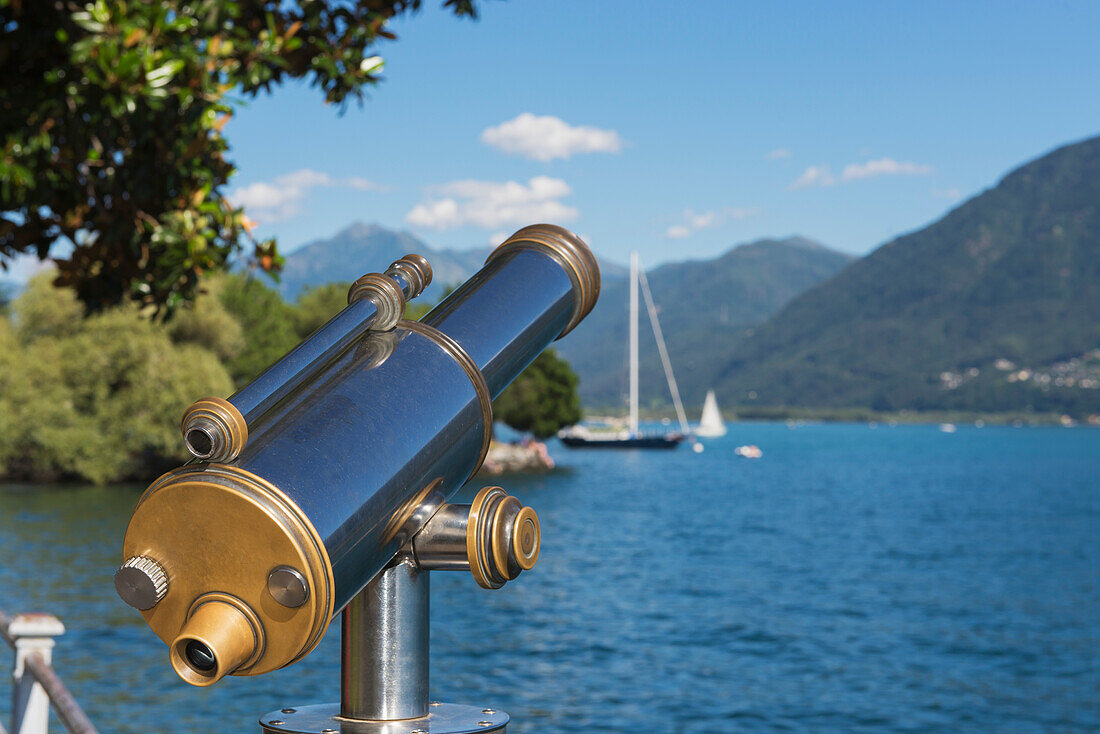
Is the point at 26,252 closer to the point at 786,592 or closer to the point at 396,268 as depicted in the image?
the point at 396,268

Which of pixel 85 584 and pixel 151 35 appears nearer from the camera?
pixel 151 35

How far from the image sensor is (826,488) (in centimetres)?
9188

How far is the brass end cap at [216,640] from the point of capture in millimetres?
1099

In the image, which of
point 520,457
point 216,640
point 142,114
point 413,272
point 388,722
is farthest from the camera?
point 520,457

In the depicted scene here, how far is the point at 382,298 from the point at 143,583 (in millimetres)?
464

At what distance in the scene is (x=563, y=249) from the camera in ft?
5.51

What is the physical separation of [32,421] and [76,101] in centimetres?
4960

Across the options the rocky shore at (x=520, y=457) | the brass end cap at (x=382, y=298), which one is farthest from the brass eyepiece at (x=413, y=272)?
the rocky shore at (x=520, y=457)

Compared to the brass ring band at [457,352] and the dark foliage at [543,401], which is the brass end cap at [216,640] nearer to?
the brass ring band at [457,352]

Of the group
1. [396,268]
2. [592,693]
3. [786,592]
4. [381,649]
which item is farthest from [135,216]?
[786,592]

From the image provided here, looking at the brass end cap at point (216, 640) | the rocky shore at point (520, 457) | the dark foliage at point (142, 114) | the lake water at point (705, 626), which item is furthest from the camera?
the rocky shore at point (520, 457)

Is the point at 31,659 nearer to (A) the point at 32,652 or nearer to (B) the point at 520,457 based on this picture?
(A) the point at 32,652

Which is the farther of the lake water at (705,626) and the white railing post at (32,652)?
the lake water at (705,626)

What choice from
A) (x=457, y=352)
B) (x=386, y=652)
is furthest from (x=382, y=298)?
(x=386, y=652)
